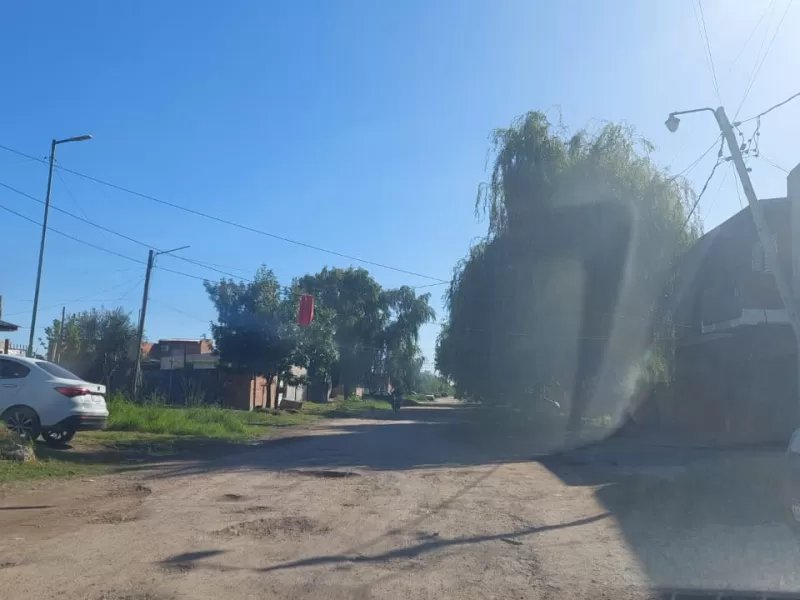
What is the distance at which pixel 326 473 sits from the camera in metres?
14.0

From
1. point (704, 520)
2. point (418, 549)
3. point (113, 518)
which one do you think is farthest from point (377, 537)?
point (704, 520)

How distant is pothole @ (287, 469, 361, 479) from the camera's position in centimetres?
1370

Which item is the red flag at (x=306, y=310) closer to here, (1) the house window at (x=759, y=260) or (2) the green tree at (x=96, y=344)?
(2) the green tree at (x=96, y=344)

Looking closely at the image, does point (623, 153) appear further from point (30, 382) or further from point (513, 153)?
point (30, 382)

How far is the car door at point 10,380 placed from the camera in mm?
14477

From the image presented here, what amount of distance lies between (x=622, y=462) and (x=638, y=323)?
7.73 meters

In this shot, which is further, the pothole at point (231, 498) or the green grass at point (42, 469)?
the green grass at point (42, 469)

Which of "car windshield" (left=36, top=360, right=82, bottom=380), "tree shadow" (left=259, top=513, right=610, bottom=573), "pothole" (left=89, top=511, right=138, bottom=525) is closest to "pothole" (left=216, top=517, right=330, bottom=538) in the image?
"tree shadow" (left=259, top=513, right=610, bottom=573)

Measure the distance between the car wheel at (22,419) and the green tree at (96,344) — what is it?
2435 centimetres

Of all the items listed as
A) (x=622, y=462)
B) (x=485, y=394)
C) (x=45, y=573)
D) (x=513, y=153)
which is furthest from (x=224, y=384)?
(x=45, y=573)

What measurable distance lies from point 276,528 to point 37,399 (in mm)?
7994

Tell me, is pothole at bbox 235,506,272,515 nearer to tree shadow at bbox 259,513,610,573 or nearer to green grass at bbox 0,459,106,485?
tree shadow at bbox 259,513,610,573

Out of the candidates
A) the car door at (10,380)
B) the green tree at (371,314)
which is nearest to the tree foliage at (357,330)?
the green tree at (371,314)

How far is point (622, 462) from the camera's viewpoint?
17312 millimetres
